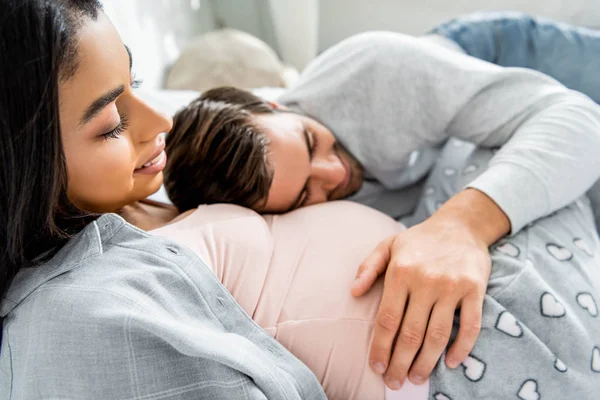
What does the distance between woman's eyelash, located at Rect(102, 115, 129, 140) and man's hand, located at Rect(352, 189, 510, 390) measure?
1.16ft

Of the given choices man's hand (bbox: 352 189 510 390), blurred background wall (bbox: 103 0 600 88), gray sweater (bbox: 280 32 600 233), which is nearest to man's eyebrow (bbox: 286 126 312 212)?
gray sweater (bbox: 280 32 600 233)

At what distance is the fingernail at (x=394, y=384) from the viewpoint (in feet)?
2.15

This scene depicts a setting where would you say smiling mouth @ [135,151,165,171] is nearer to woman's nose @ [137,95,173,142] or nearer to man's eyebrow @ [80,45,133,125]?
woman's nose @ [137,95,173,142]

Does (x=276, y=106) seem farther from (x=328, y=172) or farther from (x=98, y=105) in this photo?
(x=98, y=105)

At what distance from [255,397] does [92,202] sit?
305 millimetres

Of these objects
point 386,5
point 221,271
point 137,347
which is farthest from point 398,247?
point 386,5

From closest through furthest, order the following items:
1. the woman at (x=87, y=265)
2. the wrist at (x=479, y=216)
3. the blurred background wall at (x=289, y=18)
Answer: the woman at (x=87, y=265), the wrist at (x=479, y=216), the blurred background wall at (x=289, y=18)

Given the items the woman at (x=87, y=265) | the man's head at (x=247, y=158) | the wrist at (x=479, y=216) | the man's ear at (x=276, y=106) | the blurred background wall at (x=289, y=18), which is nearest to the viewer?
the woman at (x=87, y=265)

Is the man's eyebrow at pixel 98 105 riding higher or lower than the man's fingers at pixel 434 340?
higher

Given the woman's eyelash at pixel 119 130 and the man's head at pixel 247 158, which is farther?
the man's head at pixel 247 158

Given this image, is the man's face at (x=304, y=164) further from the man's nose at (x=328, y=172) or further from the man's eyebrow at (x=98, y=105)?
the man's eyebrow at (x=98, y=105)

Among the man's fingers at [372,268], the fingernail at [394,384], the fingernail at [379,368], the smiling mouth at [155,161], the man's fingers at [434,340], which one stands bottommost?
the fingernail at [394,384]

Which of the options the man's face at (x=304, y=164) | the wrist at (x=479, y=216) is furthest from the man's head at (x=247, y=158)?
the wrist at (x=479, y=216)

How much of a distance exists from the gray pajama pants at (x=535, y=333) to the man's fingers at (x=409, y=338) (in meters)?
0.05
